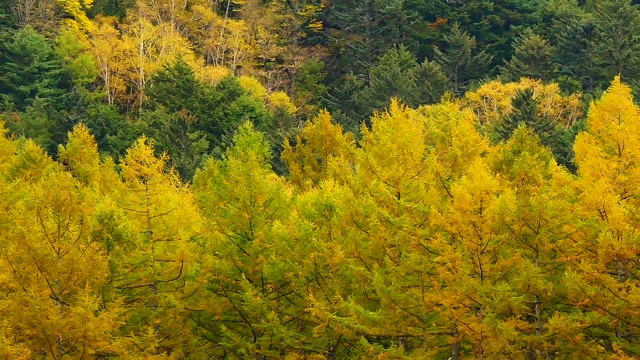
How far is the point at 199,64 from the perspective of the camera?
231ft

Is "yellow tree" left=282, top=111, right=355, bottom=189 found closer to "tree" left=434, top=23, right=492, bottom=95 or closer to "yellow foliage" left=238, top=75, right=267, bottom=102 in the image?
"yellow foliage" left=238, top=75, right=267, bottom=102

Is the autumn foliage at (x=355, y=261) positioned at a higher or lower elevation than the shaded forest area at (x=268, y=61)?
higher

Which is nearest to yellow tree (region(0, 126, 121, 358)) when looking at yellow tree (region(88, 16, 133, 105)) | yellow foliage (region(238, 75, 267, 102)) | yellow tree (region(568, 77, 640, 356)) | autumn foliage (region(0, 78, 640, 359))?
autumn foliage (region(0, 78, 640, 359))

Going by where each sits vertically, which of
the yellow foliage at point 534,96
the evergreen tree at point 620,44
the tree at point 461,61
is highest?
the evergreen tree at point 620,44

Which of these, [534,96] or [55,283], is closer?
[55,283]

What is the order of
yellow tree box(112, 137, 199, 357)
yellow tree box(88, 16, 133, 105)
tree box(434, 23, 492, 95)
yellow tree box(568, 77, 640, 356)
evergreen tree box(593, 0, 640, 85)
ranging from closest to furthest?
yellow tree box(568, 77, 640, 356) → yellow tree box(112, 137, 199, 357) → evergreen tree box(593, 0, 640, 85) → yellow tree box(88, 16, 133, 105) → tree box(434, 23, 492, 95)

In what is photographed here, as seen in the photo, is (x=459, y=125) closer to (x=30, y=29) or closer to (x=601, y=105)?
(x=601, y=105)

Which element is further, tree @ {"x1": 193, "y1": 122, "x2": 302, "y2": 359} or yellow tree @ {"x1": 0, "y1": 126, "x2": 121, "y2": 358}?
tree @ {"x1": 193, "y1": 122, "x2": 302, "y2": 359}

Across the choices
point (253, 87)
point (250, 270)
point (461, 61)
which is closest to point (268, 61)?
point (253, 87)

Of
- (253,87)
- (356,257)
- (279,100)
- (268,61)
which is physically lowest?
(279,100)

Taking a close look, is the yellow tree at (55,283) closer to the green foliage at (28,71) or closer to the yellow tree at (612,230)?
the yellow tree at (612,230)

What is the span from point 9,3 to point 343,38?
1059 inches

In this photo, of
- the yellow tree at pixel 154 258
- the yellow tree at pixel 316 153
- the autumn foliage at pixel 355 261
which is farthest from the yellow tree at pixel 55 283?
the yellow tree at pixel 316 153

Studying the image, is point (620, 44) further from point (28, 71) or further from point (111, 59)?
point (28, 71)
